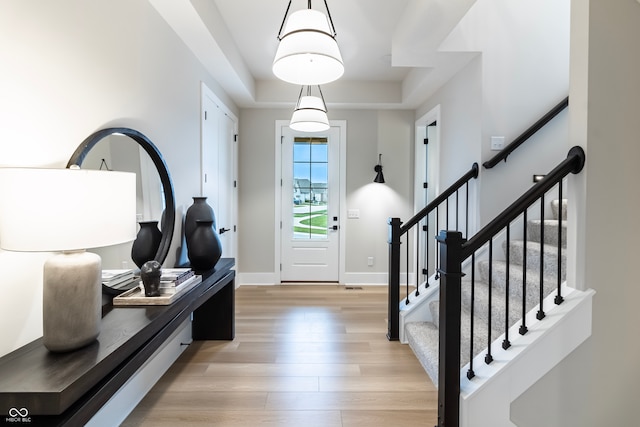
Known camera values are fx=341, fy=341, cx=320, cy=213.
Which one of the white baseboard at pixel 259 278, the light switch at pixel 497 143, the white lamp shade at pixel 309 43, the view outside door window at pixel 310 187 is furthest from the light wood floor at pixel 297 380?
the white lamp shade at pixel 309 43

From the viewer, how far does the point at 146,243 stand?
2.20 meters

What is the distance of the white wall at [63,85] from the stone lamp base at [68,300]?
22 centimetres

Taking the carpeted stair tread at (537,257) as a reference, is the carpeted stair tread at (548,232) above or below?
above

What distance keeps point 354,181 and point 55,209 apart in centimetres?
413

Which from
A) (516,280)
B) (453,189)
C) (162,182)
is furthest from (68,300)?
(453,189)

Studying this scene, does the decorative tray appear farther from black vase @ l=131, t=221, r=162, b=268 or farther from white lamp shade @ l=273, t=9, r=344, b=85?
white lamp shade @ l=273, t=9, r=344, b=85

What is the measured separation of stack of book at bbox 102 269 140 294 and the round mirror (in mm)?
34

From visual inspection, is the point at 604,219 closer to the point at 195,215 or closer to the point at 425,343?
the point at 425,343

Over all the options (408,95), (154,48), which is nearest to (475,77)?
(408,95)

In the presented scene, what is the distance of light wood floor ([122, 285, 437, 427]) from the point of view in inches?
77.3

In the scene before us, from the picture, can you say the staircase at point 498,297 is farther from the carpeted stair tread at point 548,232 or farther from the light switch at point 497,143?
the light switch at point 497,143

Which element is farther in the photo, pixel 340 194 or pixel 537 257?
pixel 340 194

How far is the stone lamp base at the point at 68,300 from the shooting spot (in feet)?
3.69
